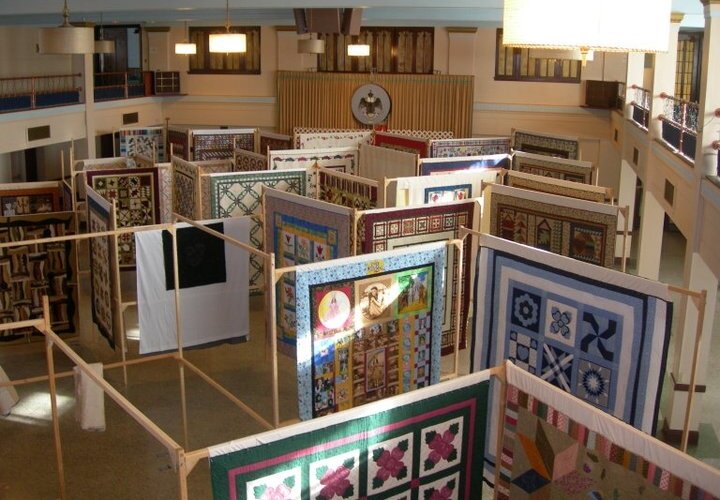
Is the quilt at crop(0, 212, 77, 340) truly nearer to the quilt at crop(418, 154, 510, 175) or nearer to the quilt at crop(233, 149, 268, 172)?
the quilt at crop(233, 149, 268, 172)

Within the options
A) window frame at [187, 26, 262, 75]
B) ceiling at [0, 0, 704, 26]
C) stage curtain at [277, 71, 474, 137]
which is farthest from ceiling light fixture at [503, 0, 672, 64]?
window frame at [187, 26, 262, 75]

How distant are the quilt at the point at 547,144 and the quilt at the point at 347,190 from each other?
3.69 meters

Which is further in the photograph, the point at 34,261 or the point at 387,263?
the point at 34,261

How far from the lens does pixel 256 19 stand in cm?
1358

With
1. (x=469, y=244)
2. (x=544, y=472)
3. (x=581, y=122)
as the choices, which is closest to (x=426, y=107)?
(x=581, y=122)

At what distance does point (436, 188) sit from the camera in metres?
8.47

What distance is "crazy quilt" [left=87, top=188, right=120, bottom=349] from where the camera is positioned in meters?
6.82

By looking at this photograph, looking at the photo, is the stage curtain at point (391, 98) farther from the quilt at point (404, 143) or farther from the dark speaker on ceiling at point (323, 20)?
the dark speaker on ceiling at point (323, 20)

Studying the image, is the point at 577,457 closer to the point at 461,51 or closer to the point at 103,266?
the point at 103,266

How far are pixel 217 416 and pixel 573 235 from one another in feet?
9.99

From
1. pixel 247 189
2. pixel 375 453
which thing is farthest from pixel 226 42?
pixel 375 453

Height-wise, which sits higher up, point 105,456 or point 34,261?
point 34,261

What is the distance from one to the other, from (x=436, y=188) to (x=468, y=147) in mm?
3544

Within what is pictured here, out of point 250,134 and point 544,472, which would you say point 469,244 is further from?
point 250,134
